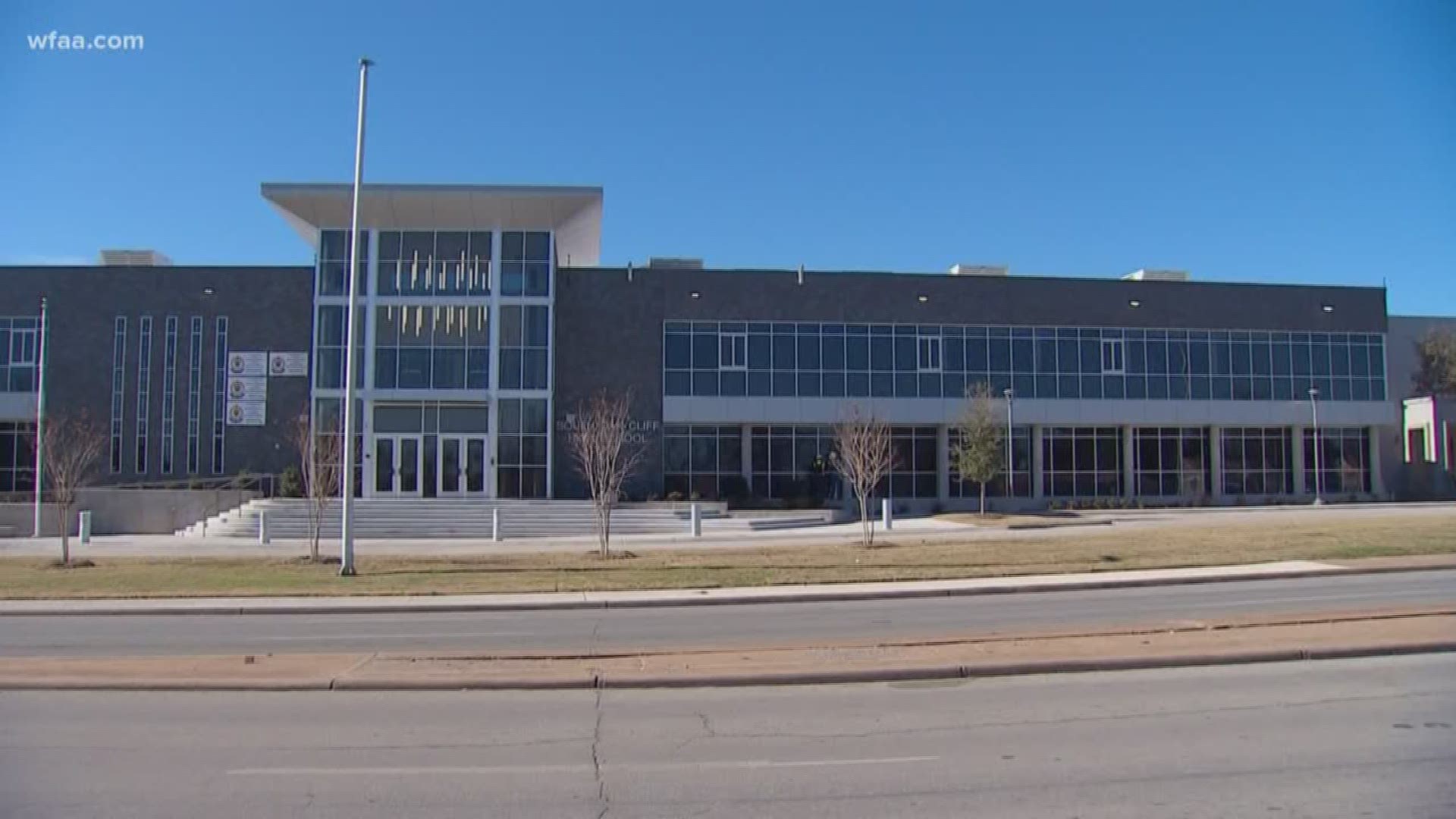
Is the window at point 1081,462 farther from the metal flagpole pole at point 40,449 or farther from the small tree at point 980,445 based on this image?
the metal flagpole pole at point 40,449

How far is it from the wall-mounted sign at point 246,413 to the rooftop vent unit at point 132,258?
7906 millimetres

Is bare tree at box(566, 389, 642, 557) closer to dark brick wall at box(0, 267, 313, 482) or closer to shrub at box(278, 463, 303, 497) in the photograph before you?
shrub at box(278, 463, 303, 497)

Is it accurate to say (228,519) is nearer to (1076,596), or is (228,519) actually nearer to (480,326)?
(480,326)

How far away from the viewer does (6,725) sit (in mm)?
7914

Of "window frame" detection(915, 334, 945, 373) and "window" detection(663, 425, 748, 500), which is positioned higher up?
"window frame" detection(915, 334, 945, 373)

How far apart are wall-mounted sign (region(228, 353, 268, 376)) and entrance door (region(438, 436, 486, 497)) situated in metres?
8.21

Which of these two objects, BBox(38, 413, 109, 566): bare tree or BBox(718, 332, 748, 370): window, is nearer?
BBox(38, 413, 109, 566): bare tree

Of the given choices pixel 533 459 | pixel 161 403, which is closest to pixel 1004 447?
pixel 533 459

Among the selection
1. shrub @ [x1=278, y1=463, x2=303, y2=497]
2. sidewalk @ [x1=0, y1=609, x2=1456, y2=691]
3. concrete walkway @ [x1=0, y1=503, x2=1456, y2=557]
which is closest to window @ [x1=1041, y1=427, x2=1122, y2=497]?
concrete walkway @ [x1=0, y1=503, x2=1456, y2=557]

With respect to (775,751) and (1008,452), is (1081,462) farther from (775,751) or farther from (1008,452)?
(775,751)

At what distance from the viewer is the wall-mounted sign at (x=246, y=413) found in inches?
1613

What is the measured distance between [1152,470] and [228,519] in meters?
37.6

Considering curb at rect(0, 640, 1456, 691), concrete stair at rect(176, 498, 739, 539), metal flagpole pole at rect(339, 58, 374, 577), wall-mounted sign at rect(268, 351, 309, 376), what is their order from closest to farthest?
curb at rect(0, 640, 1456, 691) < metal flagpole pole at rect(339, 58, 374, 577) < concrete stair at rect(176, 498, 739, 539) < wall-mounted sign at rect(268, 351, 309, 376)

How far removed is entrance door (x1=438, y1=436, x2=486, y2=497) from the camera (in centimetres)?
3969
